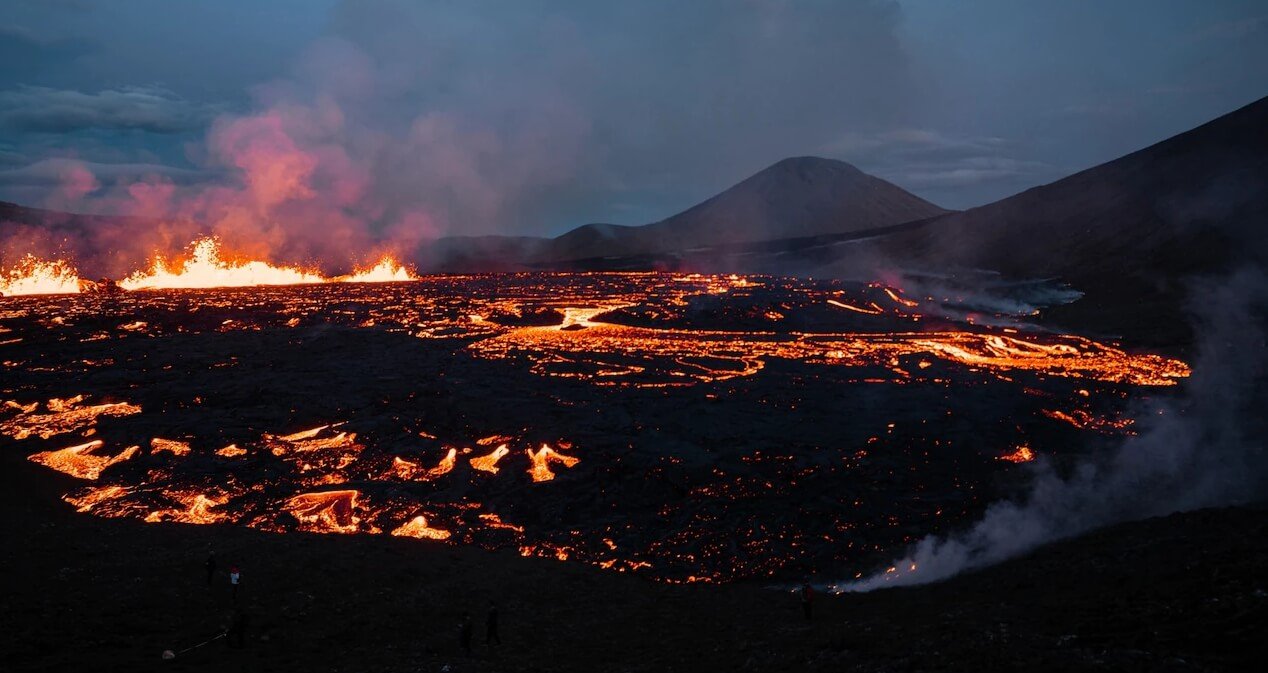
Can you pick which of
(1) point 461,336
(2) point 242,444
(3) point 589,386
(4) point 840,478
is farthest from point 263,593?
(1) point 461,336

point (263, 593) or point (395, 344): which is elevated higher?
point (395, 344)

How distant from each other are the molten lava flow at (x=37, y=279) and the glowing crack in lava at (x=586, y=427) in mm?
64495

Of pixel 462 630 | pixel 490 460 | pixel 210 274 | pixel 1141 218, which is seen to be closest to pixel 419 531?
pixel 490 460

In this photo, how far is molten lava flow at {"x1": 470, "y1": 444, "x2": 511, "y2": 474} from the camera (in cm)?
3700

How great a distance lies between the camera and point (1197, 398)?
44.0m

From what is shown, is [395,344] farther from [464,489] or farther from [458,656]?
[458,656]

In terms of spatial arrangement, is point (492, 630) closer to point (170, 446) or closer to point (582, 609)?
point (582, 609)

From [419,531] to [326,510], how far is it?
4645mm

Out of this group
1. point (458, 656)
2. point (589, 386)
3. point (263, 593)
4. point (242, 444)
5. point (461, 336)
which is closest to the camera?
point (458, 656)

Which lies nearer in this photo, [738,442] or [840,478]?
[840,478]

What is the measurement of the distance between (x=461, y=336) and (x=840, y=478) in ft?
161

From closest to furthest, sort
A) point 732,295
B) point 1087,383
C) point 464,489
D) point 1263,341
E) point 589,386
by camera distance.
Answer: point 464,489 → point 1087,383 → point 589,386 → point 1263,341 → point 732,295

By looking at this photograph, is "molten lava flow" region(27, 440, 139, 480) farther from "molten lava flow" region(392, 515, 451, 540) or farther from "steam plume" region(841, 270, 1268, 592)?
"steam plume" region(841, 270, 1268, 592)

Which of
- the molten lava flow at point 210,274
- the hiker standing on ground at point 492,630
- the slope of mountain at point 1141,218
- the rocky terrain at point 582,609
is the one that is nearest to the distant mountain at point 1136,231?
the slope of mountain at point 1141,218
